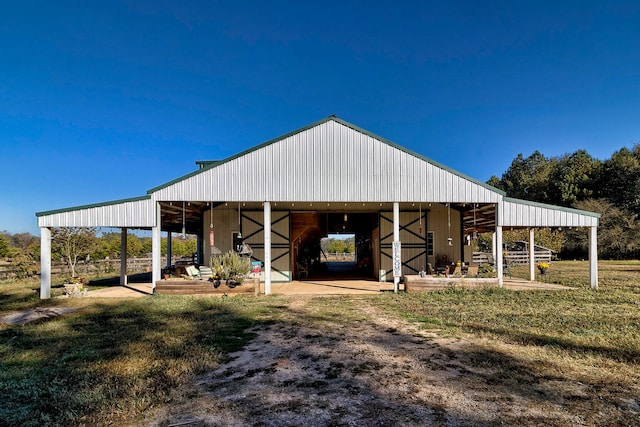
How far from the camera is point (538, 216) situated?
11625mm

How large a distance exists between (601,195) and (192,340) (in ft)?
134

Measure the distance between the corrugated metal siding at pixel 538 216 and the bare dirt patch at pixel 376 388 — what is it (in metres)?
7.35

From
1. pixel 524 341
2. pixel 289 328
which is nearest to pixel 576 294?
pixel 524 341

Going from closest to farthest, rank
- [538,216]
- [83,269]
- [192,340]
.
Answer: [192,340]
[538,216]
[83,269]

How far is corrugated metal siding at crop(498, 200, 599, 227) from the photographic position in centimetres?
1160

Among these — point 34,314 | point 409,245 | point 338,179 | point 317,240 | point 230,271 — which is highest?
point 338,179

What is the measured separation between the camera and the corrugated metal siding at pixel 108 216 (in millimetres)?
11008

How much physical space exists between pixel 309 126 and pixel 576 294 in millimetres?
9501

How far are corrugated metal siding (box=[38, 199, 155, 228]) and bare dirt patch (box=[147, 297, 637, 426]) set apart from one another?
7326mm

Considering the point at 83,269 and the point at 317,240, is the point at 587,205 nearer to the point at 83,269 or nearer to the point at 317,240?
the point at 317,240

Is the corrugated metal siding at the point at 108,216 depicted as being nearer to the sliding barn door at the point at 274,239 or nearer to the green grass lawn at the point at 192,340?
the green grass lawn at the point at 192,340

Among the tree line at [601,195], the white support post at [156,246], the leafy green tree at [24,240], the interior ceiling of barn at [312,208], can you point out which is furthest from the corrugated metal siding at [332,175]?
the tree line at [601,195]

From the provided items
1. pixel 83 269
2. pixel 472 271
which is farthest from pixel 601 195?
pixel 83 269

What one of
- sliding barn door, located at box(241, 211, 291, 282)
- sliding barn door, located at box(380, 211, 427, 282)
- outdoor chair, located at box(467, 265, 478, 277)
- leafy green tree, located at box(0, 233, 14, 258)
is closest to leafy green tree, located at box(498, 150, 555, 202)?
sliding barn door, located at box(380, 211, 427, 282)
